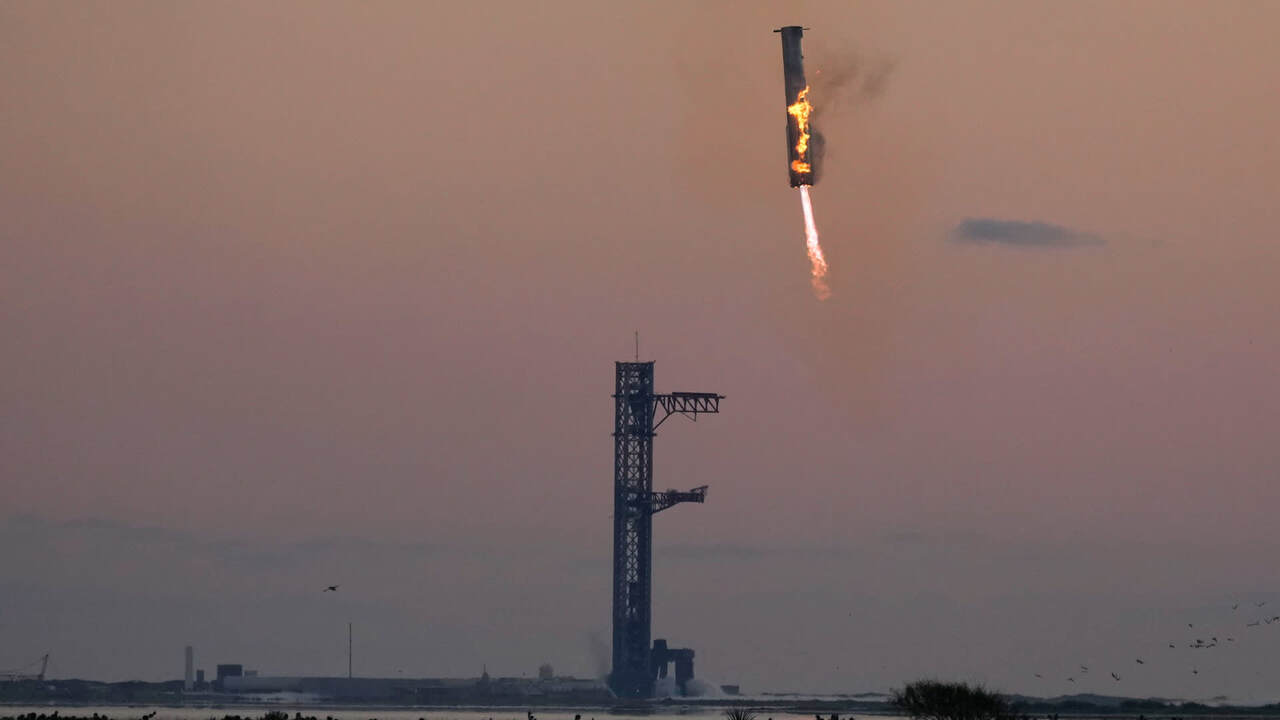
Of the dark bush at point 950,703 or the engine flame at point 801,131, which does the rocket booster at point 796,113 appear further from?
the dark bush at point 950,703

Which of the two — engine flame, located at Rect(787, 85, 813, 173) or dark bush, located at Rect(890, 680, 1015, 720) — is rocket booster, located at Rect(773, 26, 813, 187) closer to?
engine flame, located at Rect(787, 85, 813, 173)

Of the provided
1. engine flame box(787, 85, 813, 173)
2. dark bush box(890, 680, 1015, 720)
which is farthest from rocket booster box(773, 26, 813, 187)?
dark bush box(890, 680, 1015, 720)

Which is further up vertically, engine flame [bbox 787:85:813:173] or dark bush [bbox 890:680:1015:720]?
engine flame [bbox 787:85:813:173]

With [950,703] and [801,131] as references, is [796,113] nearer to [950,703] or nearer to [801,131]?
[801,131]

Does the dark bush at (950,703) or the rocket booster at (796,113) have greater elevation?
the rocket booster at (796,113)

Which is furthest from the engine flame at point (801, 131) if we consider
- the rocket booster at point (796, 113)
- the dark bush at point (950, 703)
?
the dark bush at point (950, 703)

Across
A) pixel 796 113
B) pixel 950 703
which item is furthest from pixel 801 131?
pixel 950 703
